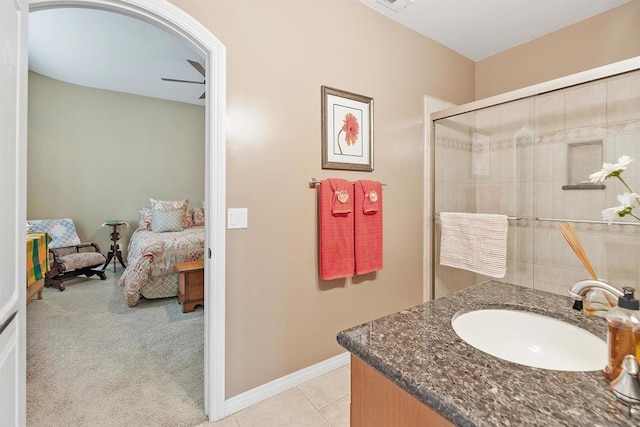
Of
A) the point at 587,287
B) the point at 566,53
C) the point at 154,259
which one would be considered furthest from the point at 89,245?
the point at 566,53

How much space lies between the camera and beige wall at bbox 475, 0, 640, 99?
2111mm

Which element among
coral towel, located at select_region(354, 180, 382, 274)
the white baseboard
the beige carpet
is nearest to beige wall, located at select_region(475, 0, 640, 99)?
coral towel, located at select_region(354, 180, 382, 274)

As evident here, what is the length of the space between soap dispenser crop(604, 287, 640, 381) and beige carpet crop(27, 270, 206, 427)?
1.78 m

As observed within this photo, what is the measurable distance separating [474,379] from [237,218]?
4.38 feet

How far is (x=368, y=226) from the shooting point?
2.06 m

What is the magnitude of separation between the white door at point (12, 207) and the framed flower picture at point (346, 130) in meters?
1.42

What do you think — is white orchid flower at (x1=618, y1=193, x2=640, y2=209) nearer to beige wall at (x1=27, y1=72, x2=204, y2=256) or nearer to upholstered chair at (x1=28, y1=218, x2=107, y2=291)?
upholstered chair at (x1=28, y1=218, x2=107, y2=291)

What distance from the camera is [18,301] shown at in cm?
94

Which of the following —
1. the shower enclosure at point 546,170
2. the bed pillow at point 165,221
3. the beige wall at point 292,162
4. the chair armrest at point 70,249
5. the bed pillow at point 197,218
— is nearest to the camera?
the beige wall at point 292,162

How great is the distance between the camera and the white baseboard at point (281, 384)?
1.59 m

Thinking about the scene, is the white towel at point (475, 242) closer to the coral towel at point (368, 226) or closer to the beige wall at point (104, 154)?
the coral towel at point (368, 226)

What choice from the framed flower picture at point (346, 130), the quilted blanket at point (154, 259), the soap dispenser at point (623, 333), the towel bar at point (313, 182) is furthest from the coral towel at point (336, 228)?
the quilted blanket at point (154, 259)

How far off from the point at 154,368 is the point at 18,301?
1.36 m

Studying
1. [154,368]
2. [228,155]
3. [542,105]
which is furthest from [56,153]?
[542,105]
